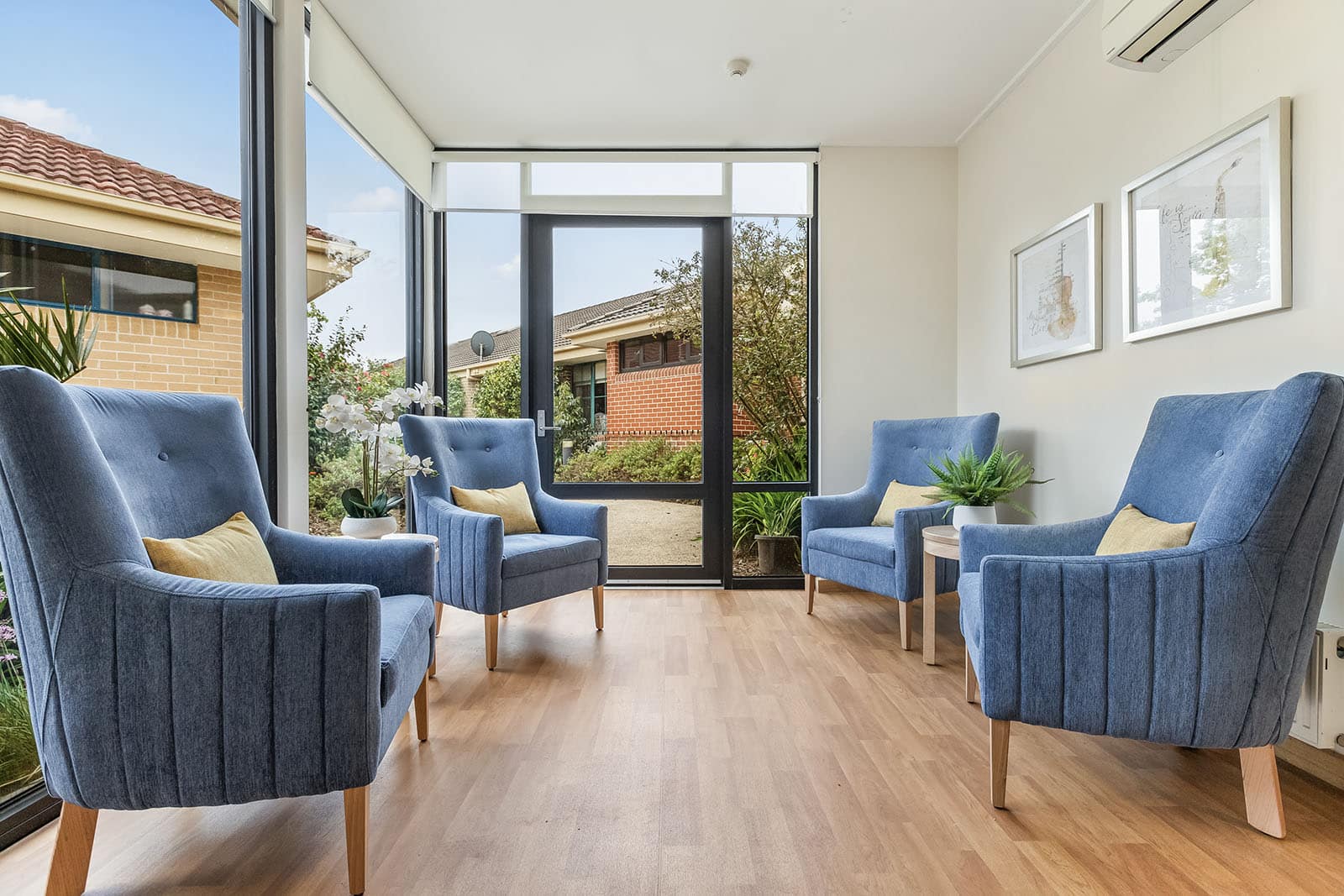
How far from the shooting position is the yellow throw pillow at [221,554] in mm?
1448

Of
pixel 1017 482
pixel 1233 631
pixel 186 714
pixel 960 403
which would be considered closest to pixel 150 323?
pixel 186 714

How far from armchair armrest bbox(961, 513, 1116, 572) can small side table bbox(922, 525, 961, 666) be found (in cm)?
39

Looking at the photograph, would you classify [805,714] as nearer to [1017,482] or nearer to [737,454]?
[1017,482]

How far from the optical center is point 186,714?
4.10 ft

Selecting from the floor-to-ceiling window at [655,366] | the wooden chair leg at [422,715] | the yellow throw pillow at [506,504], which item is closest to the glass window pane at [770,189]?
the floor-to-ceiling window at [655,366]

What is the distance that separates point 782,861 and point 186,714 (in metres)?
1.18

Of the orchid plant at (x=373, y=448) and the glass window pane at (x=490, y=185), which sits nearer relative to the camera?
the orchid plant at (x=373, y=448)

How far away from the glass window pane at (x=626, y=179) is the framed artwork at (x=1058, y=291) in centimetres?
177

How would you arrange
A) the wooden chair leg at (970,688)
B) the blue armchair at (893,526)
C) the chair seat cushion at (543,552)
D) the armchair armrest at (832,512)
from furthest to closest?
the armchair armrest at (832,512), the blue armchair at (893,526), the chair seat cushion at (543,552), the wooden chair leg at (970,688)

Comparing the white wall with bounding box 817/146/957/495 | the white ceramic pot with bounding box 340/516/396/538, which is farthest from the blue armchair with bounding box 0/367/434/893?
the white wall with bounding box 817/146/957/495

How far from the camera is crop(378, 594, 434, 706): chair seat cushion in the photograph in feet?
4.89

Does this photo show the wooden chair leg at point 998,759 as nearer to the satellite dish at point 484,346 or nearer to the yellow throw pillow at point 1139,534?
the yellow throw pillow at point 1139,534

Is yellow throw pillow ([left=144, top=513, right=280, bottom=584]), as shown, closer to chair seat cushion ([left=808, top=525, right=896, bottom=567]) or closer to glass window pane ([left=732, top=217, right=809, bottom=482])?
chair seat cushion ([left=808, top=525, right=896, bottom=567])

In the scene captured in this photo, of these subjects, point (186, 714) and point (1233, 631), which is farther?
point (1233, 631)
